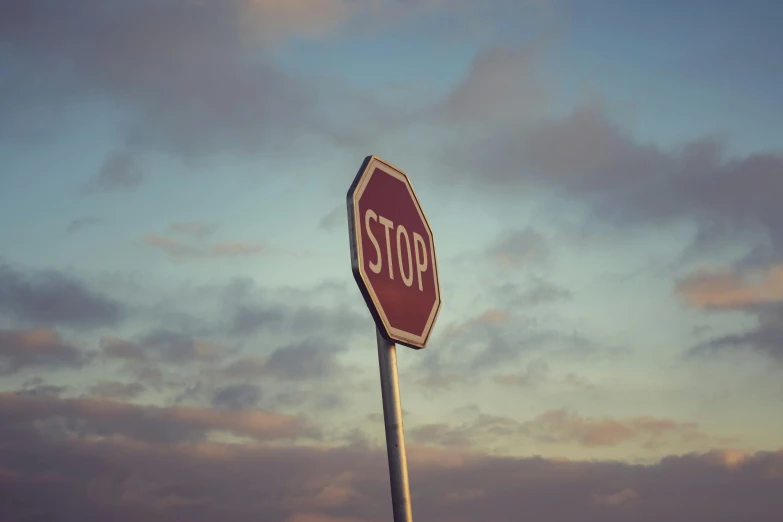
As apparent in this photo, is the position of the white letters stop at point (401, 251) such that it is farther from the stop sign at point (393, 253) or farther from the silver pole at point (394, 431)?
the silver pole at point (394, 431)

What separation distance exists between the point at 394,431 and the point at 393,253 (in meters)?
1.24

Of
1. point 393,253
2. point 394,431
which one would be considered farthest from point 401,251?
point 394,431

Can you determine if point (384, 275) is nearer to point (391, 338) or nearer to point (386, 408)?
point (391, 338)

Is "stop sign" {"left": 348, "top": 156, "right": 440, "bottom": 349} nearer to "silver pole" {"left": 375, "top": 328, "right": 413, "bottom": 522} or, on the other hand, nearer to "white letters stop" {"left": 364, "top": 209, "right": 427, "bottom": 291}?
"white letters stop" {"left": 364, "top": 209, "right": 427, "bottom": 291}

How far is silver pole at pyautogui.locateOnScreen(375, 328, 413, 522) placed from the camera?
4.63 meters

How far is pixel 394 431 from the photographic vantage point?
485cm

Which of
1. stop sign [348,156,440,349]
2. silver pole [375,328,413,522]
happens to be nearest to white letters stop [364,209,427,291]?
stop sign [348,156,440,349]

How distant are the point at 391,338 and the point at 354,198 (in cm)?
97

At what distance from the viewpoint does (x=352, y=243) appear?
4809 millimetres

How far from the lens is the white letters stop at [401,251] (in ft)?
16.4

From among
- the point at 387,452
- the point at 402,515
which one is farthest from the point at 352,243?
the point at 402,515

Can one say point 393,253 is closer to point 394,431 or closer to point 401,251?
point 401,251

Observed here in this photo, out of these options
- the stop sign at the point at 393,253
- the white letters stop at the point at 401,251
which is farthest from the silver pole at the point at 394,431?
the white letters stop at the point at 401,251

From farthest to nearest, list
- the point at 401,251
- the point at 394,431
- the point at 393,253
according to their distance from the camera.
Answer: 1. the point at 401,251
2. the point at 393,253
3. the point at 394,431
